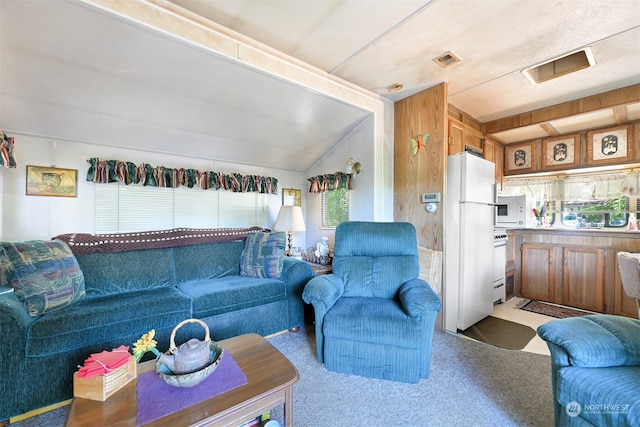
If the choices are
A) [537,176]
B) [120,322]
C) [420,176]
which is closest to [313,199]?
[420,176]

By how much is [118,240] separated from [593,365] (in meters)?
3.06

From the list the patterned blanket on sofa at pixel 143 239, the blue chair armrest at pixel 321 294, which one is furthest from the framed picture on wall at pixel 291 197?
the blue chair armrest at pixel 321 294

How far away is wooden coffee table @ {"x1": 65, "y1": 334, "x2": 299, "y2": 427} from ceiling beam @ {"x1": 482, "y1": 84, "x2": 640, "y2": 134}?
3.89 metres

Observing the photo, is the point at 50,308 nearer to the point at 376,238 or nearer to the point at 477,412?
the point at 376,238

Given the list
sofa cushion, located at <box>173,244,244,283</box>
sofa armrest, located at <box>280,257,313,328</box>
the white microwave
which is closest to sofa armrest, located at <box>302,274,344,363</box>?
sofa armrest, located at <box>280,257,313,328</box>

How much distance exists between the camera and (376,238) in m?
2.22

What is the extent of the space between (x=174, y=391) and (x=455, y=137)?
11.1 feet

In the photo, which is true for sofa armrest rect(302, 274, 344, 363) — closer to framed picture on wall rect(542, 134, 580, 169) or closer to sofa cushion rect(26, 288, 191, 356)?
sofa cushion rect(26, 288, 191, 356)

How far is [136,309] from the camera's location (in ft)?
5.51

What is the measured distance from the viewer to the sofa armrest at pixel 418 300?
162 cm

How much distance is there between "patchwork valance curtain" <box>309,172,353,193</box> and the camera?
10.6ft

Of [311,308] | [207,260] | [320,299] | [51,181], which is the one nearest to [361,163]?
[311,308]

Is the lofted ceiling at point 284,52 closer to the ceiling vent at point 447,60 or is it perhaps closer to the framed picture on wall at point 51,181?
the ceiling vent at point 447,60

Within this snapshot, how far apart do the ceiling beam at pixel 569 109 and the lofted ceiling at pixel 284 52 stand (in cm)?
10
